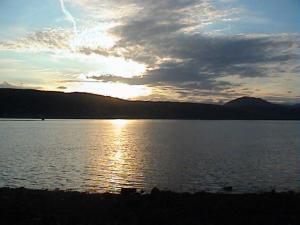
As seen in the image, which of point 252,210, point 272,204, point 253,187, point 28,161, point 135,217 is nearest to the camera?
point 135,217

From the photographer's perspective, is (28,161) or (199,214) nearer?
(199,214)

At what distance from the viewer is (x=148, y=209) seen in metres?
21.2

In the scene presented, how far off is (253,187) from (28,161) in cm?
3009

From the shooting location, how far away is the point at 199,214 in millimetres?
20562

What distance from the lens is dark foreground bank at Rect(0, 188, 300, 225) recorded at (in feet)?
62.8

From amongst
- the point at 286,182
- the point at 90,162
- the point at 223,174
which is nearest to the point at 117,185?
the point at 223,174

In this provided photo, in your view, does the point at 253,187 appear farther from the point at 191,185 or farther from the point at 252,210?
the point at 252,210

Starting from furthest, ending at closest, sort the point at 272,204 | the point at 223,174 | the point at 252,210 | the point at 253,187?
1. the point at 223,174
2. the point at 253,187
3. the point at 272,204
4. the point at 252,210

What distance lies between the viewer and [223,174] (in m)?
43.3

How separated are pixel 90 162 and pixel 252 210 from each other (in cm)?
3581

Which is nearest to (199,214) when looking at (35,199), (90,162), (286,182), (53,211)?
(53,211)

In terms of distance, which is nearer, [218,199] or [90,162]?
[218,199]

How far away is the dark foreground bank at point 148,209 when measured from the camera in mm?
19141

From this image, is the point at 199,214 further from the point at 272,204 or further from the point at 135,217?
the point at 272,204
